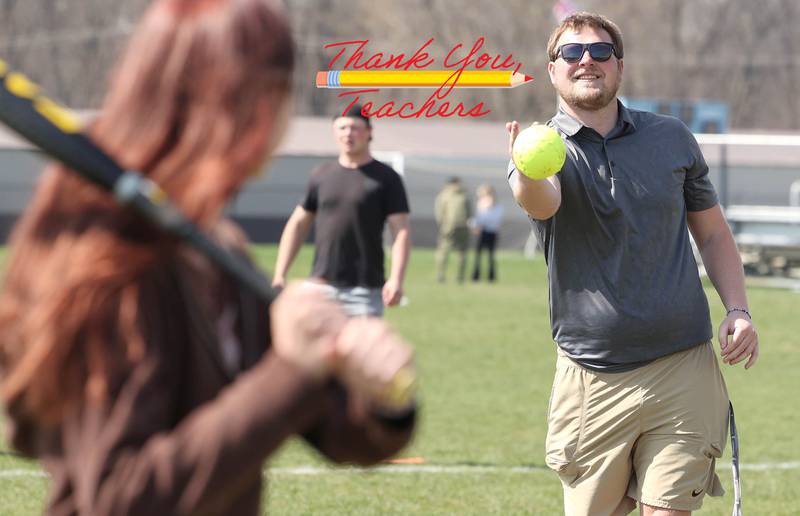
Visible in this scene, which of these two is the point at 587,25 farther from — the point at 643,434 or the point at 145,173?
the point at 145,173

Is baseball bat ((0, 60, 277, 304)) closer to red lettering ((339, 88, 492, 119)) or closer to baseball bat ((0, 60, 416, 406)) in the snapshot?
baseball bat ((0, 60, 416, 406))

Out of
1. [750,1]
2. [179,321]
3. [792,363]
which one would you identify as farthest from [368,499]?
[750,1]

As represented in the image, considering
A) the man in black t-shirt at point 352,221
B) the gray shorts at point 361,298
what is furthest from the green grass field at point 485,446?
the man in black t-shirt at point 352,221

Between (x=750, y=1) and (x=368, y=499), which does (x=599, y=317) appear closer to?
(x=368, y=499)

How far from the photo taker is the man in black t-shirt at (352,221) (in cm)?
873

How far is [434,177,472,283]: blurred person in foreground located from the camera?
24922 millimetres

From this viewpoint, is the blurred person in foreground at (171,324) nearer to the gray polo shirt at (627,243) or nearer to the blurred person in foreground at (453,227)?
the gray polo shirt at (627,243)

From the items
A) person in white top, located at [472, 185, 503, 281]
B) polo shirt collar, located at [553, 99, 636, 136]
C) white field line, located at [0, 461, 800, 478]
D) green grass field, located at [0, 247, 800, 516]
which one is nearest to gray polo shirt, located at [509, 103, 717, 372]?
polo shirt collar, located at [553, 99, 636, 136]

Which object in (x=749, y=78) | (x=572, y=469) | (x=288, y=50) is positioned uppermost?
(x=749, y=78)

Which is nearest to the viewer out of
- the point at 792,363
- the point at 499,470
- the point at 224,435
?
the point at 224,435

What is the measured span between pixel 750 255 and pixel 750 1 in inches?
1454

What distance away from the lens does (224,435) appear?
1867 millimetres

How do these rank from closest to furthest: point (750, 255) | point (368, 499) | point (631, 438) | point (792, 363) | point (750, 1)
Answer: point (631, 438)
point (368, 499)
point (792, 363)
point (750, 255)
point (750, 1)

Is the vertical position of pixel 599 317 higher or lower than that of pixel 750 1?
lower
